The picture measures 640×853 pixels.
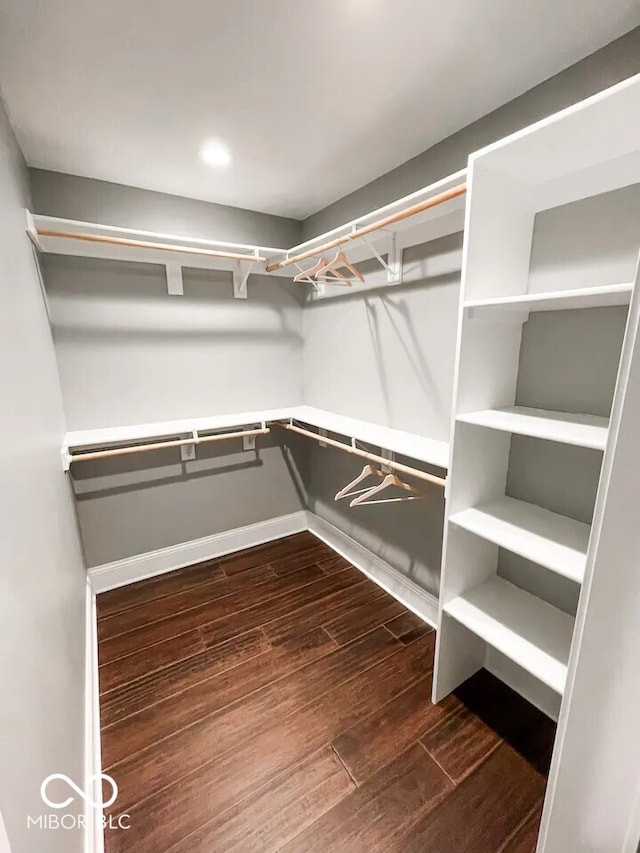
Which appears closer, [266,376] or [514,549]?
[514,549]

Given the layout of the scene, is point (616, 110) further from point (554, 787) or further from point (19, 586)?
point (19, 586)

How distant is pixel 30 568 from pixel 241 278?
6.53ft

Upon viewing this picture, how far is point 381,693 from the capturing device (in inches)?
64.6

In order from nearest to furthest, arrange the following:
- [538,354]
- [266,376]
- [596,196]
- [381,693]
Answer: [596,196], [538,354], [381,693], [266,376]

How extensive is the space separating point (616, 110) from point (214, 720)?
240cm

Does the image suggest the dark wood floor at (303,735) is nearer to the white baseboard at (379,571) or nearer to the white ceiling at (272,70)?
the white baseboard at (379,571)

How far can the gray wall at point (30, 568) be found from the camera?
2.27 ft

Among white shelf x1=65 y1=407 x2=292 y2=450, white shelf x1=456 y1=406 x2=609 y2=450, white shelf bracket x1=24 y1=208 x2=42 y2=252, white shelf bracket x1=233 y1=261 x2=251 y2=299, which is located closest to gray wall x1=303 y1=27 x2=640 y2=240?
white shelf bracket x1=233 y1=261 x2=251 y2=299

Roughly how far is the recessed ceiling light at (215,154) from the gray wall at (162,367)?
51 centimetres

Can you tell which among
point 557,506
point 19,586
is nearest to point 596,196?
point 557,506

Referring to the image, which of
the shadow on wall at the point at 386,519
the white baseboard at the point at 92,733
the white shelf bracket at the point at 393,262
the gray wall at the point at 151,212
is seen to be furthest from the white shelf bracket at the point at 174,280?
the white baseboard at the point at 92,733

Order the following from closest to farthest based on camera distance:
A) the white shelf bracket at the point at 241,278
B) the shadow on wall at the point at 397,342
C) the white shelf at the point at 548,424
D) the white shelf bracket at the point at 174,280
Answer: the white shelf at the point at 548,424, the shadow on wall at the point at 397,342, the white shelf bracket at the point at 174,280, the white shelf bracket at the point at 241,278

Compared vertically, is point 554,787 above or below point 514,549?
below

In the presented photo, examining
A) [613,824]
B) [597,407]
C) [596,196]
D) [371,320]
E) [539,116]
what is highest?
[539,116]
